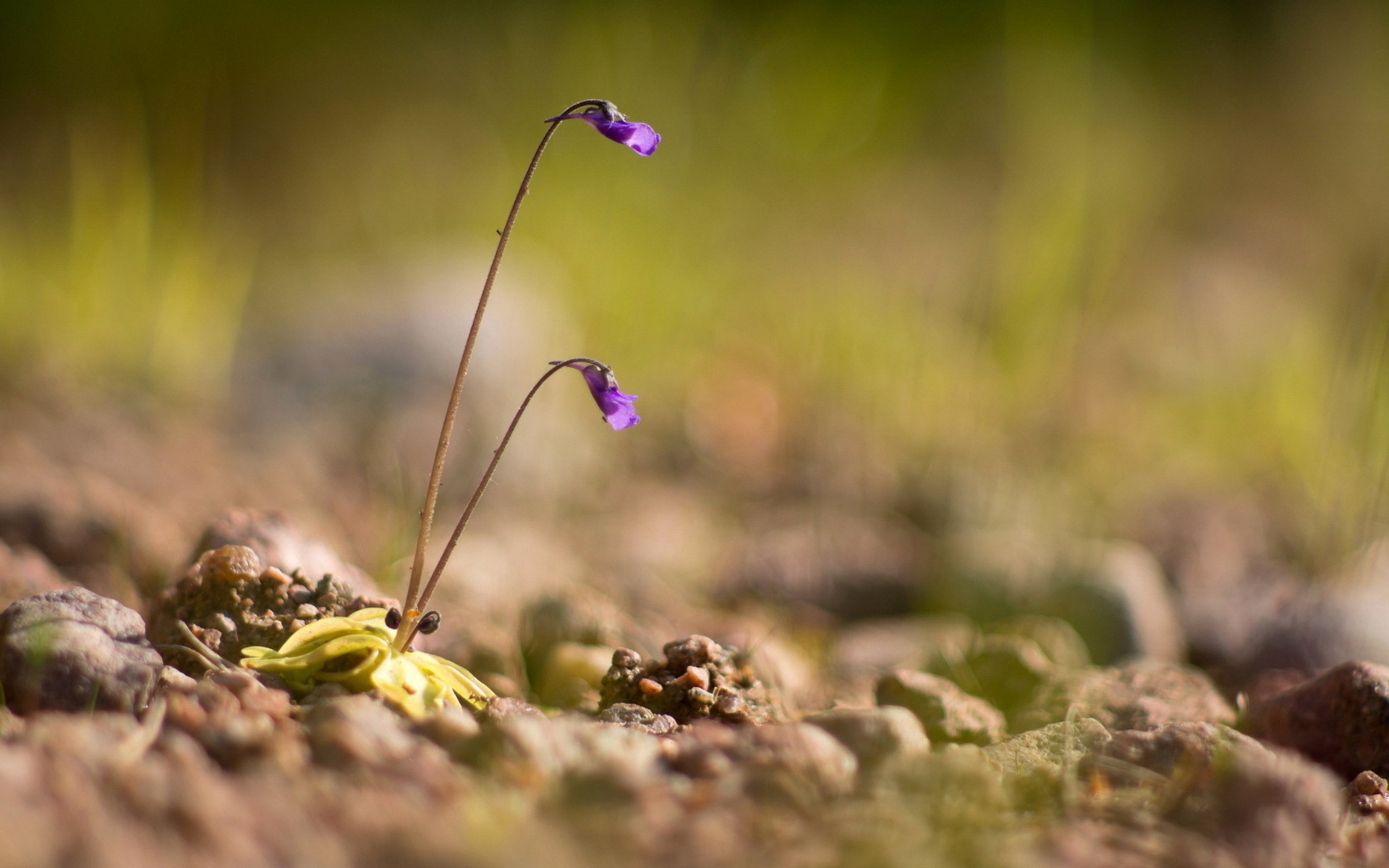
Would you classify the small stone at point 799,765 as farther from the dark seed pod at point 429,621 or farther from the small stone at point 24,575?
the small stone at point 24,575

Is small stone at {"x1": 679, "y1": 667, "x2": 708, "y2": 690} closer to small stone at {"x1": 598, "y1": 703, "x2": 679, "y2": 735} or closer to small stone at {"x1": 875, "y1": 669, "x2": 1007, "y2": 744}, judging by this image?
small stone at {"x1": 598, "y1": 703, "x2": 679, "y2": 735}

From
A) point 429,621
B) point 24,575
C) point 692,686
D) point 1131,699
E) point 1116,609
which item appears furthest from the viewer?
point 1116,609

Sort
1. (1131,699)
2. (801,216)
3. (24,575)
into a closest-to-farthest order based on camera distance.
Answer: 1. (1131,699)
2. (24,575)
3. (801,216)

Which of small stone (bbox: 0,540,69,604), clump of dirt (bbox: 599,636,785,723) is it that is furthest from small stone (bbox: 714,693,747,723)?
small stone (bbox: 0,540,69,604)

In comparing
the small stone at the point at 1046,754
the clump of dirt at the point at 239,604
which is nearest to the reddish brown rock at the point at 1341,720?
→ the small stone at the point at 1046,754

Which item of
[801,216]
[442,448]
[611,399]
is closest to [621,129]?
[611,399]

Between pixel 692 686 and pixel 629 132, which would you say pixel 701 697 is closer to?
pixel 692 686

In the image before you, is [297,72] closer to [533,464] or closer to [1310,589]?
[533,464]

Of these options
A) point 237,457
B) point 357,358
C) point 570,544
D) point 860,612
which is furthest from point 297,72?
point 860,612
